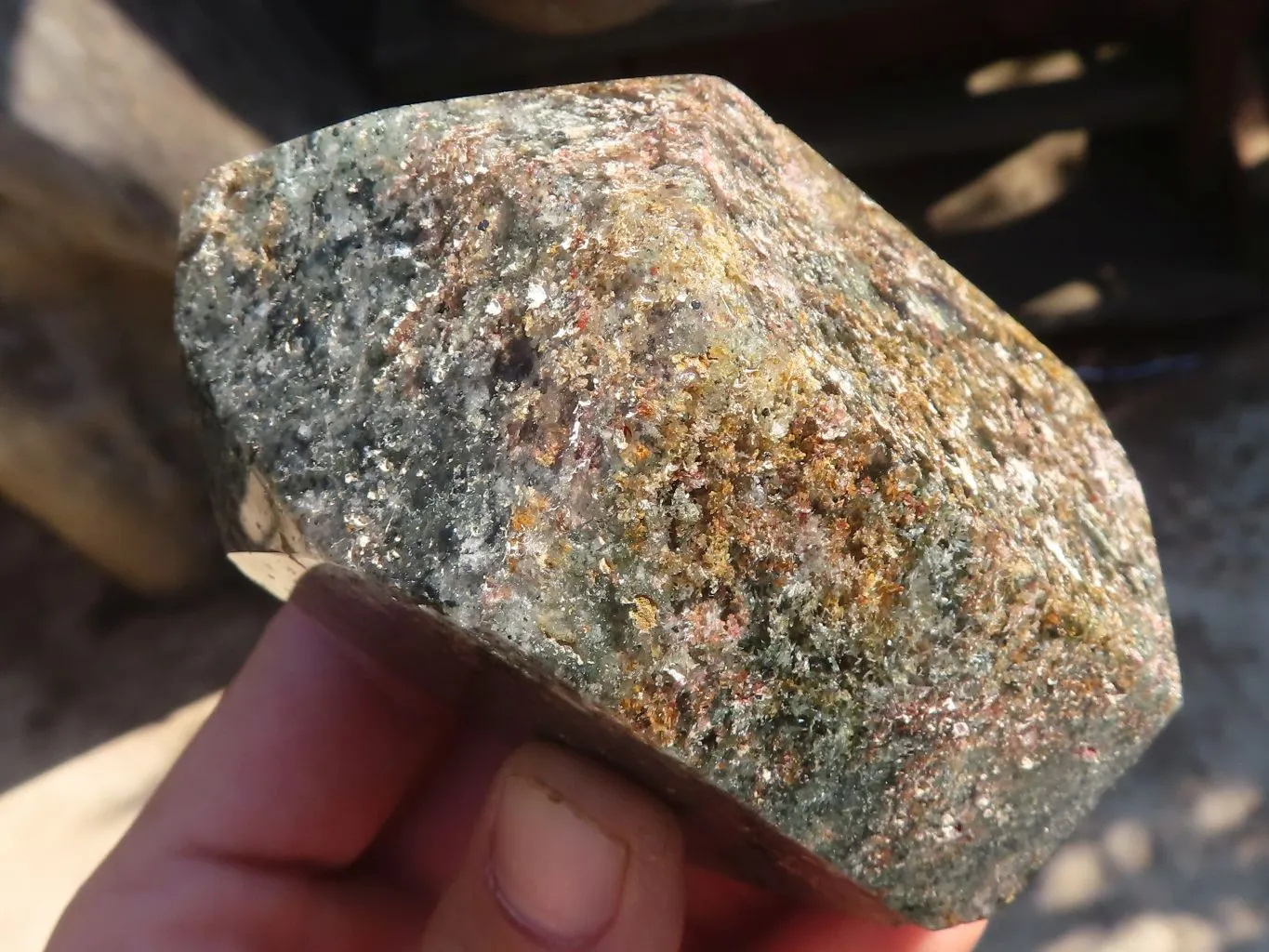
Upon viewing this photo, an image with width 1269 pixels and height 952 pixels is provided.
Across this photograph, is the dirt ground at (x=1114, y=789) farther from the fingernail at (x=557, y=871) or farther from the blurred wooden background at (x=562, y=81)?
the fingernail at (x=557, y=871)

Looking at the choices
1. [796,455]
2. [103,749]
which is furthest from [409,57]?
[796,455]

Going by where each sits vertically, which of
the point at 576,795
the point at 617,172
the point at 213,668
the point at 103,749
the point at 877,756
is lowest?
the point at 103,749

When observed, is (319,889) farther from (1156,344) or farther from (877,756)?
(1156,344)

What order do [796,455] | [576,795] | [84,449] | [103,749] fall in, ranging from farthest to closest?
[103,749]
[84,449]
[576,795]
[796,455]

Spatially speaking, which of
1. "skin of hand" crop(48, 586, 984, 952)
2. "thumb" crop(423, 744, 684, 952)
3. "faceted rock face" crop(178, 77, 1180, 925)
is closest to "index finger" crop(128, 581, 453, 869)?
"skin of hand" crop(48, 586, 984, 952)

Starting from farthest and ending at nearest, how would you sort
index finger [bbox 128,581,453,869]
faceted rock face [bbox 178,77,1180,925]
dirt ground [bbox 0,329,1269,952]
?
dirt ground [bbox 0,329,1269,952] < index finger [bbox 128,581,453,869] < faceted rock face [bbox 178,77,1180,925]

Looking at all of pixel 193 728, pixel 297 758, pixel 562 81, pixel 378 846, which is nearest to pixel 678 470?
pixel 297 758

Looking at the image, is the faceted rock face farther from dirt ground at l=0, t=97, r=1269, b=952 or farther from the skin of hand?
dirt ground at l=0, t=97, r=1269, b=952
